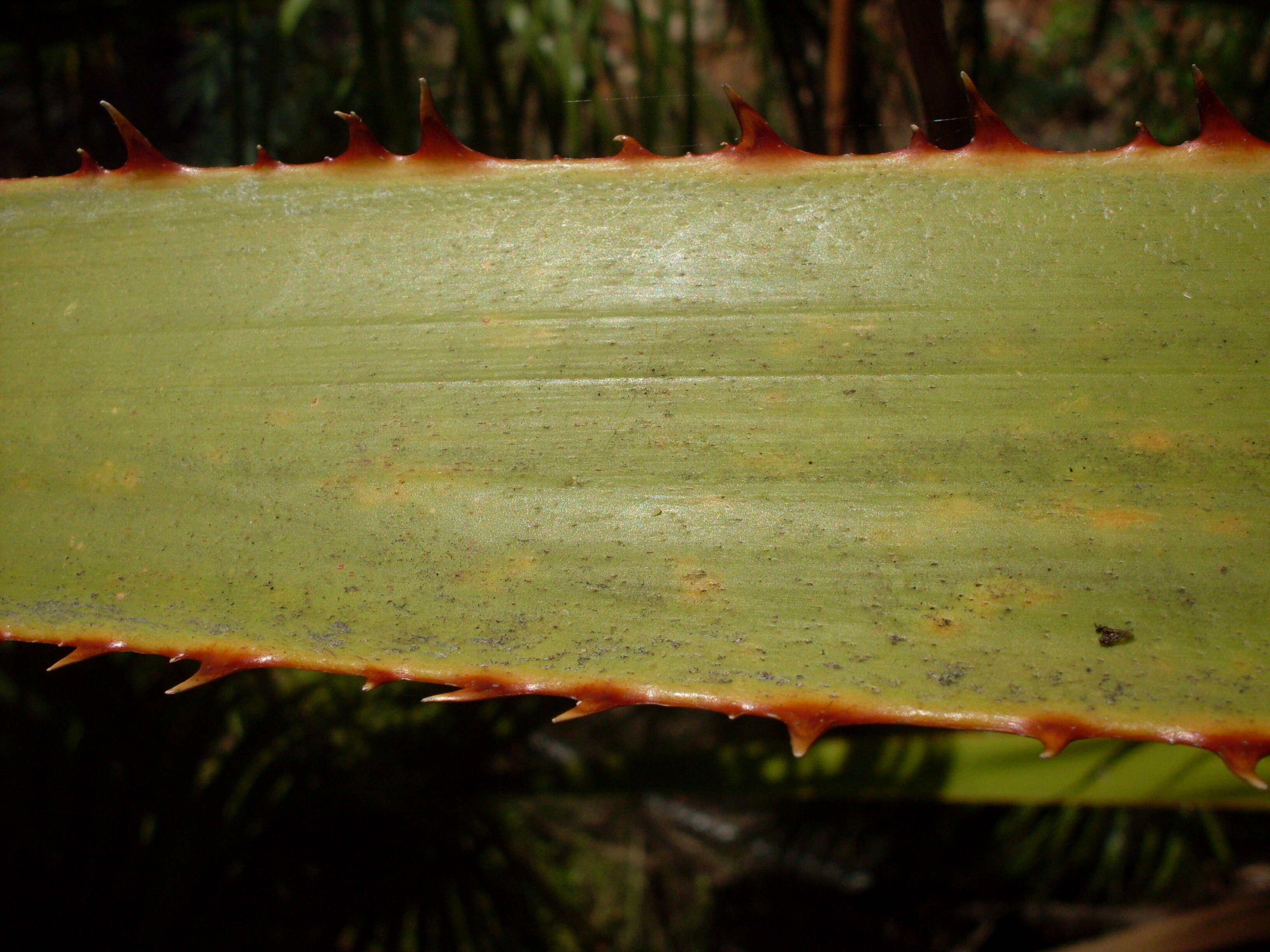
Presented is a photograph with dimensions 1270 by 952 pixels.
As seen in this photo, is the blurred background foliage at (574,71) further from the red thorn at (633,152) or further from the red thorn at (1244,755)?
the red thorn at (1244,755)

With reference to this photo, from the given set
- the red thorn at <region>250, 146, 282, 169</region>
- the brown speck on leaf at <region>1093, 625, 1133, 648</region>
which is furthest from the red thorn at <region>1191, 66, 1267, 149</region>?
the red thorn at <region>250, 146, 282, 169</region>

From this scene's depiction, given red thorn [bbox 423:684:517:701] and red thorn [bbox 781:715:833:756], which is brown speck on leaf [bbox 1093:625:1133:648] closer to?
red thorn [bbox 781:715:833:756]

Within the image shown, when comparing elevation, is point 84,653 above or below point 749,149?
below

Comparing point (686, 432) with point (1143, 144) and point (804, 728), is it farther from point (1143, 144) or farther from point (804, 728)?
point (1143, 144)

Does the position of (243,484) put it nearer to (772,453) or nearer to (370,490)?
(370,490)

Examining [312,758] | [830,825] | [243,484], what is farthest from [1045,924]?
[243,484]

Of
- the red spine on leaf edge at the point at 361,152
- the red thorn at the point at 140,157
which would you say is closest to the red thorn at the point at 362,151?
the red spine on leaf edge at the point at 361,152

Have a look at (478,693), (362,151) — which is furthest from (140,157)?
(478,693)
